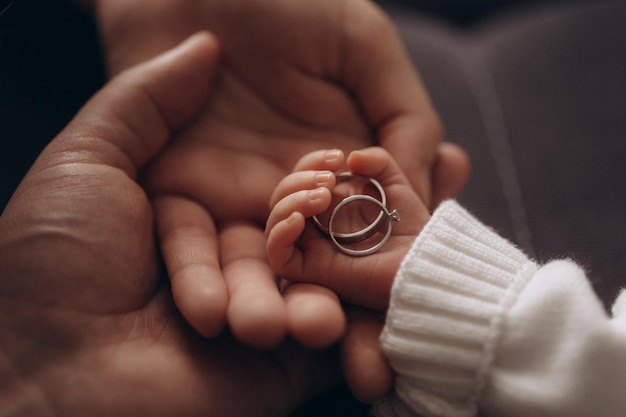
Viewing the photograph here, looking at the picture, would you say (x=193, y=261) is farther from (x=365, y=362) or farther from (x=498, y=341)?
(x=498, y=341)

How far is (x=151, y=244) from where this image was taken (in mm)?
608

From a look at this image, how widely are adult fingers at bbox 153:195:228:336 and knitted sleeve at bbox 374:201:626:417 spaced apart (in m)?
0.16

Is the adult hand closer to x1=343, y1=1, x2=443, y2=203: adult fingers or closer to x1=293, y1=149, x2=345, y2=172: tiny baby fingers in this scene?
x1=293, y1=149, x2=345, y2=172: tiny baby fingers

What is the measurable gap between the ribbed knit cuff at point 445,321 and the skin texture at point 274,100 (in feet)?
0.52

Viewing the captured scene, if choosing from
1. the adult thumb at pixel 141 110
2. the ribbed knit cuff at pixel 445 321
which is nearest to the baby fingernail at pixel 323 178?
the ribbed knit cuff at pixel 445 321

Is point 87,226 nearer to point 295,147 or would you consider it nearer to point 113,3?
point 295,147

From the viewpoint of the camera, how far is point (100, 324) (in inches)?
21.2

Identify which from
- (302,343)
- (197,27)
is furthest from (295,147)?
(302,343)

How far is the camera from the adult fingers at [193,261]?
1.68 feet

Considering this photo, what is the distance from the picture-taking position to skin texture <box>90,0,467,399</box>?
70 centimetres

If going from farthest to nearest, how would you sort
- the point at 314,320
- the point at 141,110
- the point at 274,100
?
the point at 274,100
the point at 141,110
the point at 314,320

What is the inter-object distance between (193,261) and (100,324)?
104 millimetres

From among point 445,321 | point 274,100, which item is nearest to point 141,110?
point 274,100

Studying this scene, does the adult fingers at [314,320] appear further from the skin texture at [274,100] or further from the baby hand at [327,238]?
the skin texture at [274,100]
